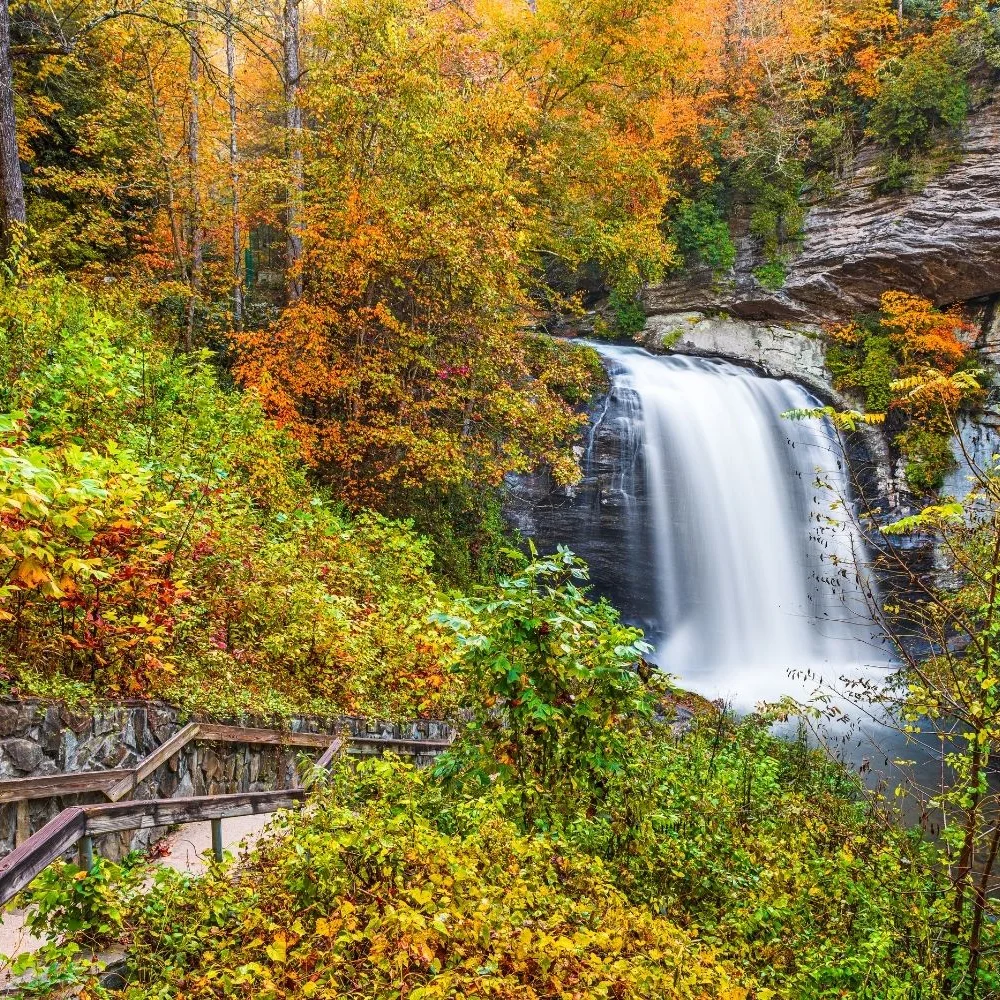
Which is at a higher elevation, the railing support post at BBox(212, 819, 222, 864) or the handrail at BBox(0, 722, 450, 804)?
the handrail at BBox(0, 722, 450, 804)

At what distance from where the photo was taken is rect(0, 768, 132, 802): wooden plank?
4102 millimetres

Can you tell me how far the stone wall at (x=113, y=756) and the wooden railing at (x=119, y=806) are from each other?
19cm

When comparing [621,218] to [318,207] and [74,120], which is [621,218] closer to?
[318,207]

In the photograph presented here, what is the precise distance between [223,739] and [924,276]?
2340 cm

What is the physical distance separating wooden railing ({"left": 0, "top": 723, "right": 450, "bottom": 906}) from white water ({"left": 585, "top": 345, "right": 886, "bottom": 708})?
12813mm

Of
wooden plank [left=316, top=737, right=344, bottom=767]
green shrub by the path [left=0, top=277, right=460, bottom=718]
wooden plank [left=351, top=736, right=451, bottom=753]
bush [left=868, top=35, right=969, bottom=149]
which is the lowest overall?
wooden plank [left=351, top=736, right=451, bottom=753]

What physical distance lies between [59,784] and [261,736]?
2.07 meters

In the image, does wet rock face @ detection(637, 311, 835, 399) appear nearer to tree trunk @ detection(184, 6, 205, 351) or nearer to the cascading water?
the cascading water

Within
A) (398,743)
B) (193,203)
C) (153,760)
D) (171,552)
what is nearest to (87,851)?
(153,760)

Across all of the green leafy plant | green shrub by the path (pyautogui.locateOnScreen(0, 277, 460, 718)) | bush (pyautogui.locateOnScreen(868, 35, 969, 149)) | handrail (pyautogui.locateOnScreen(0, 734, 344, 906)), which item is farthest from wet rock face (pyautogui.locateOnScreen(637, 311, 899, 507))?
handrail (pyautogui.locateOnScreen(0, 734, 344, 906))

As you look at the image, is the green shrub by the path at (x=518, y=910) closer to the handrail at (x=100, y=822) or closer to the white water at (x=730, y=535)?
the handrail at (x=100, y=822)

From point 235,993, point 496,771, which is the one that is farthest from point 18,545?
point 496,771

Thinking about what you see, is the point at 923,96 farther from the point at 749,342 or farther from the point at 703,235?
the point at 749,342

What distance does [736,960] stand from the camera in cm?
416
